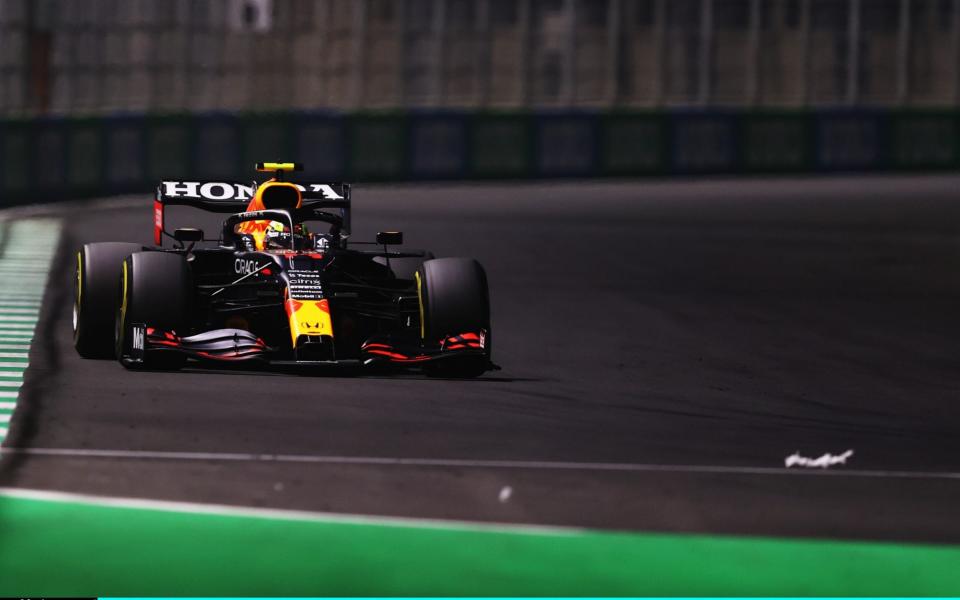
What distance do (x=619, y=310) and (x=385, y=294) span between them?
5161 mm

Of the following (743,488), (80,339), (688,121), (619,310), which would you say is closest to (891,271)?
(619,310)

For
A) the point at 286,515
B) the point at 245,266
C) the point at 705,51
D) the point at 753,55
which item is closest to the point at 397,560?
the point at 286,515

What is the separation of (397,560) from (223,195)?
7565mm

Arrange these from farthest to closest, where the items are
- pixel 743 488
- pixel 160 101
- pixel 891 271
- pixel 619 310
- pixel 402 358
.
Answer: pixel 160 101, pixel 891 271, pixel 619 310, pixel 402 358, pixel 743 488

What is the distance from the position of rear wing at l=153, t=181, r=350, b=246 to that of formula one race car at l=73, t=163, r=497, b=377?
19.9 inches

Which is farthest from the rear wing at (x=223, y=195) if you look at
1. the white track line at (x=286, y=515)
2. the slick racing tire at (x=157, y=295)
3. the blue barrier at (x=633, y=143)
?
the blue barrier at (x=633, y=143)

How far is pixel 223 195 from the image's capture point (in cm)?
1548

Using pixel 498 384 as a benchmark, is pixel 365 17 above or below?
above

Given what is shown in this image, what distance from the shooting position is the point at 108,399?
12352 millimetres

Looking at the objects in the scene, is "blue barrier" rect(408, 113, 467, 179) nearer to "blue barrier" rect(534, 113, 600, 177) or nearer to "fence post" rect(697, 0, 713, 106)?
"blue barrier" rect(534, 113, 600, 177)

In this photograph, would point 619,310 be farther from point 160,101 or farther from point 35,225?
point 160,101

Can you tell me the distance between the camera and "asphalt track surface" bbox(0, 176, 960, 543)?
9.58 m

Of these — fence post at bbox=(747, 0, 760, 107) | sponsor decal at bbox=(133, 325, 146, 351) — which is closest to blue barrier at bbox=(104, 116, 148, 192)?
fence post at bbox=(747, 0, 760, 107)

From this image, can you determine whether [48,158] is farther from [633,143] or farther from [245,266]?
[245,266]
